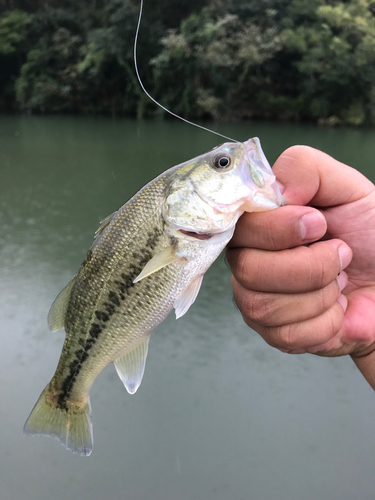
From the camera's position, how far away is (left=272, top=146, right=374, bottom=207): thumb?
1.40 meters

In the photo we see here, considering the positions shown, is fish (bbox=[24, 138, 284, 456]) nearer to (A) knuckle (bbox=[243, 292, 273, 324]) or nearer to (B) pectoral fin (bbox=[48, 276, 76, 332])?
(B) pectoral fin (bbox=[48, 276, 76, 332])

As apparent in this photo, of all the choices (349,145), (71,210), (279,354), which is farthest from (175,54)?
(279,354)

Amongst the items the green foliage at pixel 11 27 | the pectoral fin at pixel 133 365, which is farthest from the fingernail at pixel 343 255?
the green foliage at pixel 11 27

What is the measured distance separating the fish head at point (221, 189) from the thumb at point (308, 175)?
2.0 inches

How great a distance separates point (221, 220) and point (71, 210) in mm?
6898

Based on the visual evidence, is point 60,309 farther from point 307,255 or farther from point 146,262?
point 307,255

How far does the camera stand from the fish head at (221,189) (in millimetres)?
1361

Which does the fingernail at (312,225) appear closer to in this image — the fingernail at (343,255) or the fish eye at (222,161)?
the fingernail at (343,255)

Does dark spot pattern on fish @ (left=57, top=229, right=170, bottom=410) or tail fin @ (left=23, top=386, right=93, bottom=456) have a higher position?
dark spot pattern on fish @ (left=57, top=229, right=170, bottom=410)

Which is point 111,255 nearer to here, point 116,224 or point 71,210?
point 116,224

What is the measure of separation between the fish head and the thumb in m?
0.05

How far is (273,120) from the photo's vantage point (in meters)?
21.8

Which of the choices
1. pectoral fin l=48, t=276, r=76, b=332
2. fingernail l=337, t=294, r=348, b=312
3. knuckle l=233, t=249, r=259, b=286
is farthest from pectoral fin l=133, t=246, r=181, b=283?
fingernail l=337, t=294, r=348, b=312

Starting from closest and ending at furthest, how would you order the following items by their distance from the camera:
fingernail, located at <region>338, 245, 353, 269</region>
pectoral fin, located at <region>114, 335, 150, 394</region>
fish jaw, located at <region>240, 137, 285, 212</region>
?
fish jaw, located at <region>240, 137, 285, 212</region> < fingernail, located at <region>338, 245, 353, 269</region> < pectoral fin, located at <region>114, 335, 150, 394</region>
